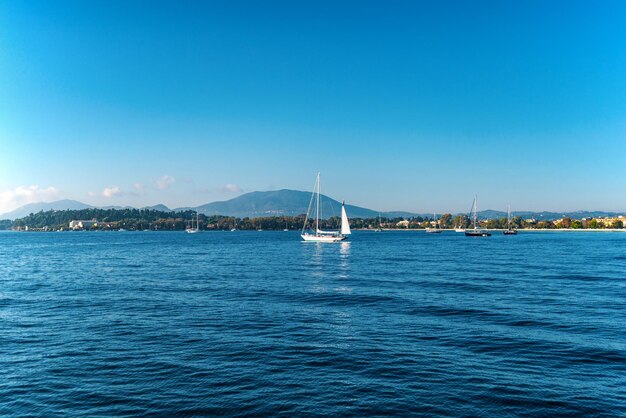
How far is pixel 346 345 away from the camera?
84.1ft

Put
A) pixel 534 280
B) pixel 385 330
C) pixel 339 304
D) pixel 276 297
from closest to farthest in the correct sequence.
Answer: pixel 385 330 → pixel 339 304 → pixel 276 297 → pixel 534 280

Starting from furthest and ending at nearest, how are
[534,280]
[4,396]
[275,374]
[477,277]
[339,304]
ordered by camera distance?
[477,277] < [534,280] < [339,304] < [275,374] < [4,396]

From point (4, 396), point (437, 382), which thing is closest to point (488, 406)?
point (437, 382)

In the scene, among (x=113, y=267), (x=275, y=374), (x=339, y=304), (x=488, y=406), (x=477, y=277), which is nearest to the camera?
(x=488, y=406)

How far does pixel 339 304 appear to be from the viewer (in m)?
39.0

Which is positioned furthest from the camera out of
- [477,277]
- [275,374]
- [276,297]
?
[477,277]

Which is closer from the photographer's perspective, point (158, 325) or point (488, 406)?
point (488, 406)

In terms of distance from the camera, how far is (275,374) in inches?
814

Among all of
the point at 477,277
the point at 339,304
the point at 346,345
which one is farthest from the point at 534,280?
the point at 346,345

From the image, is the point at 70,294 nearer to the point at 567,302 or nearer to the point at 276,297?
the point at 276,297

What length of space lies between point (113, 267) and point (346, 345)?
59.3 metres

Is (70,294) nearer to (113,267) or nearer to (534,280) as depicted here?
(113,267)

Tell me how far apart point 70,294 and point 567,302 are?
45.7 meters

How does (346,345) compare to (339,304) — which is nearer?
(346,345)
